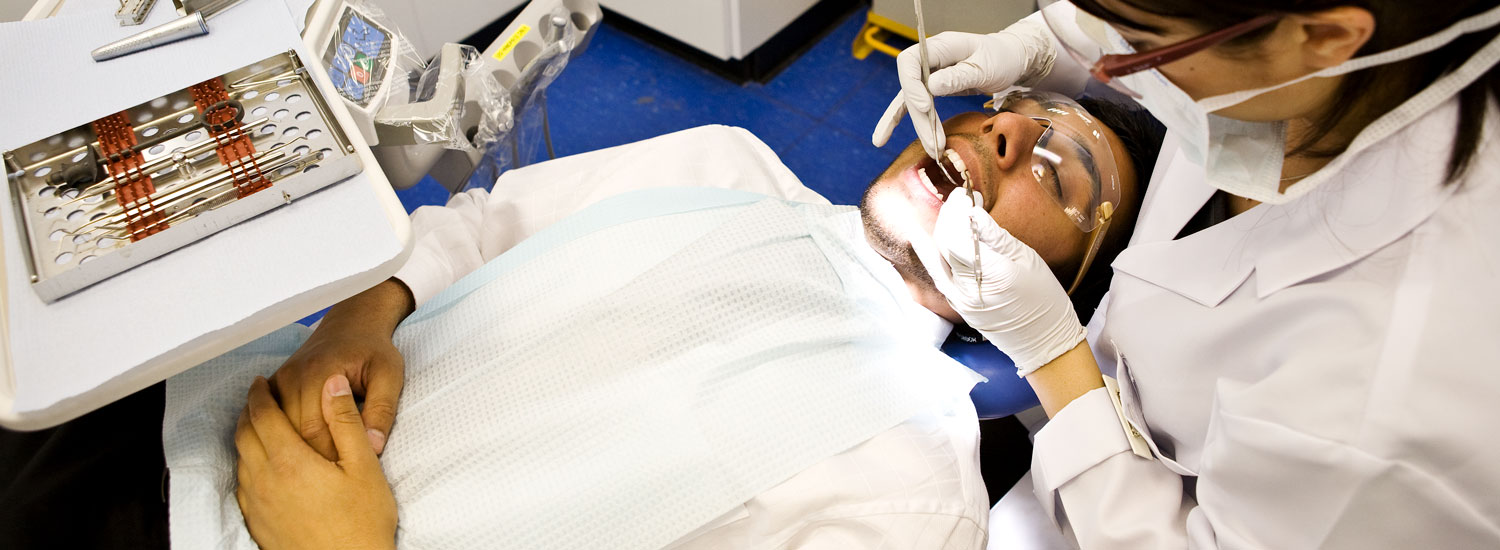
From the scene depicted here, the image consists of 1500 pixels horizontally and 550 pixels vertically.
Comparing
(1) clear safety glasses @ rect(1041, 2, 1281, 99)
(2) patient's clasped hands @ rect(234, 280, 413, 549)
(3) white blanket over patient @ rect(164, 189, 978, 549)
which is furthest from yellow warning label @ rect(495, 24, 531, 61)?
(1) clear safety glasses @ rect(1041, 2, 1281, 99)

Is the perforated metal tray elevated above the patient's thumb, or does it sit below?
above

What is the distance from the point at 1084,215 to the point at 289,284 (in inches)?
44.9

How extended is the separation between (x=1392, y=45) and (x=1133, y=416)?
0.53 meters

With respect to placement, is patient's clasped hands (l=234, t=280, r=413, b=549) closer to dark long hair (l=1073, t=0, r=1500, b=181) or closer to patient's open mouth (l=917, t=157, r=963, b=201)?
patient's open mouth (l=917, t=157, r=963, b=201)

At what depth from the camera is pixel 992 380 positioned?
1359 mm

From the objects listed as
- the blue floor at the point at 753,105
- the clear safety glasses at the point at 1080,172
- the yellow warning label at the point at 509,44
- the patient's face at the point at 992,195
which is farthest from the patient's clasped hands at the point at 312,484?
the blue floor at the point at 753,105

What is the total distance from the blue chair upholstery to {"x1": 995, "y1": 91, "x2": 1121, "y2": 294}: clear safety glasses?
23cm

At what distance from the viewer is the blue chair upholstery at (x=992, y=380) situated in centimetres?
136

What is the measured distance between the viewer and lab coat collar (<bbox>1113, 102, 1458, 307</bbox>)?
761mm

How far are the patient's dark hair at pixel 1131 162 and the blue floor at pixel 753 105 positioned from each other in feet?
3.61

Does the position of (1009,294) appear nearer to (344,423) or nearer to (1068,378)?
(1068,378)

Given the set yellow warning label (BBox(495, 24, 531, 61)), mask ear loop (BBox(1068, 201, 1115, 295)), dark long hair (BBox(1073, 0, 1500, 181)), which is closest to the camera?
dark long hair (BBox(1073, 0, 1500, 181))

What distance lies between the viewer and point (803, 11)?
2.95 meters

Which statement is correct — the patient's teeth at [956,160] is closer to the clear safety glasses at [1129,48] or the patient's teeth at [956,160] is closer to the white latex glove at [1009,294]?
the white latex glove at [1009,294]
